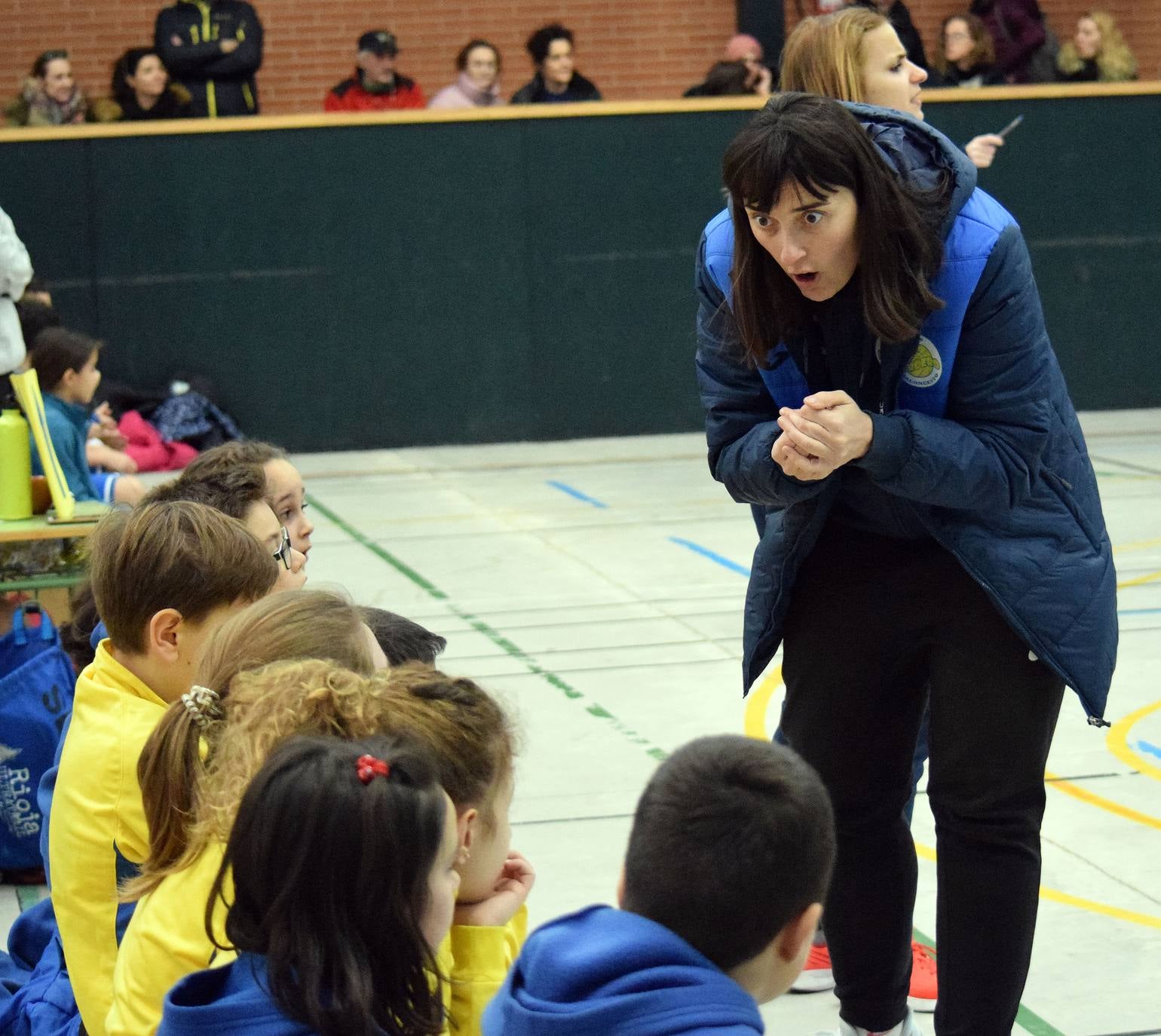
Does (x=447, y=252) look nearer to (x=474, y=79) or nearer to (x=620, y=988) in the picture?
(x=474, y=79)

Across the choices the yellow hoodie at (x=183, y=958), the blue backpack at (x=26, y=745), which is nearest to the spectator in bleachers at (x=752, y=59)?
the blue backpack at (x=26, y=745)

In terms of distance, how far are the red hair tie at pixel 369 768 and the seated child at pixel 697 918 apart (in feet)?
0.76

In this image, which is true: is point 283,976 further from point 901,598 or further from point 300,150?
point 300,150

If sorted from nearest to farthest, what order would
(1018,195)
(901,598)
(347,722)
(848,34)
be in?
(347,722), (901,598), (848,34), (1018,195)

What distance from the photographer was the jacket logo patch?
248 cm

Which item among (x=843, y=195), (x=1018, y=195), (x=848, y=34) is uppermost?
(x=848, y=34)

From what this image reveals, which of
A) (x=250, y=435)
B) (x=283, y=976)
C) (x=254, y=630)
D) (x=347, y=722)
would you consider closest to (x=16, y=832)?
(x=254, y=630)

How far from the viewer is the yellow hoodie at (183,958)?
2088 millimetres

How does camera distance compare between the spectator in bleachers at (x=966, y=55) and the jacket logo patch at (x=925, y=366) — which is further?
the spectator in bleachers at (x=966, y=55)

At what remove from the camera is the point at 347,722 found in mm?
2125

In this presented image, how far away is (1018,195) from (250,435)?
202 inches

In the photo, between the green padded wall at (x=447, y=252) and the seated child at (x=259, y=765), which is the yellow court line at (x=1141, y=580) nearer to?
the seated child at (x=259, y=765)

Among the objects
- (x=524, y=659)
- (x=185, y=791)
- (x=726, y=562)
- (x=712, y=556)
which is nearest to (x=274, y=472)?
(x=185, y=791)

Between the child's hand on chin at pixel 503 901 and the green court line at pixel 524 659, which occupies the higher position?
the child's hand on chin at pixel 503 901
